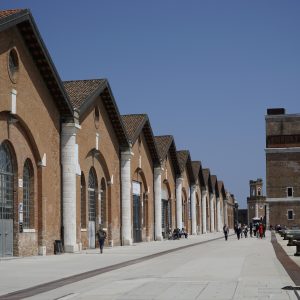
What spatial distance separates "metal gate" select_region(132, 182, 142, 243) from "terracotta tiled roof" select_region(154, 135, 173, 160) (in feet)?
24.6

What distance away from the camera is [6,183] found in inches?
1148

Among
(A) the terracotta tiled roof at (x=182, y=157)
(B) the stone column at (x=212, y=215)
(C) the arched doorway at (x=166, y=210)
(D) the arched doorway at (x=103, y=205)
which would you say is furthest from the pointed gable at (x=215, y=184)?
(D) the arched doorway at (x=103, y=205)

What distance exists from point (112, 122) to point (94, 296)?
29.9 metres

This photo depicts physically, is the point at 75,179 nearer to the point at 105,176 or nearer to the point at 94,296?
the point at 105,176

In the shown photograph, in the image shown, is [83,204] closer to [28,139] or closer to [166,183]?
[28,139]

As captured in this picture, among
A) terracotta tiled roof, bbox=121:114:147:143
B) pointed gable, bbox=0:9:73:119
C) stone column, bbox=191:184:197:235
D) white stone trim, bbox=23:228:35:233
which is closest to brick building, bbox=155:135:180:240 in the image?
terracotta tiled roof, bbox=121:114:147:143

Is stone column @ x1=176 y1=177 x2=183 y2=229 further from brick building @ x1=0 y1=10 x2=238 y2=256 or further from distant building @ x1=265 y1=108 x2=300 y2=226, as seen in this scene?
distant building @ x1=265 y1=108 x2=300 y2=226

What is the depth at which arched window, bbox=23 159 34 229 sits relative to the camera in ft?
101

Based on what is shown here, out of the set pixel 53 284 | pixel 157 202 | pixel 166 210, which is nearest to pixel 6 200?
pixel 53 284

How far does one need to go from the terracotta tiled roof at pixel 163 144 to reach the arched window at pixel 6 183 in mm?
29741

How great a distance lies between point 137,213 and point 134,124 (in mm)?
6703

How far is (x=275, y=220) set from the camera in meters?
105

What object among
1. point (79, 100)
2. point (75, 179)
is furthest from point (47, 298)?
point (79, 100)

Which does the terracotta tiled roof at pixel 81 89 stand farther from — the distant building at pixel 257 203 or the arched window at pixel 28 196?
the distant building at pixel 257 203
